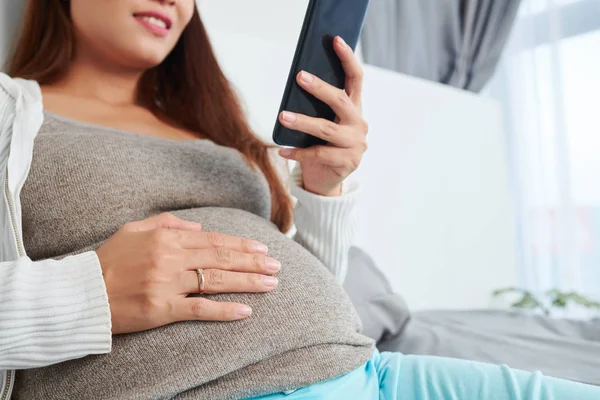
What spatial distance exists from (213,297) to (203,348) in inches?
2.7

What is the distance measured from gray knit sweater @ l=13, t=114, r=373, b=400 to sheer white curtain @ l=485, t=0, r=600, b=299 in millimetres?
1631

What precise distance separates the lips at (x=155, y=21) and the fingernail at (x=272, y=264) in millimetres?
553

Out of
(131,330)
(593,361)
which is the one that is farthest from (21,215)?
(593,361)

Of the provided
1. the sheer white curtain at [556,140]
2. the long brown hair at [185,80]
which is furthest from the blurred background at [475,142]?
the long brown hair at [185,80]

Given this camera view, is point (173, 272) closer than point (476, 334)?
Yes

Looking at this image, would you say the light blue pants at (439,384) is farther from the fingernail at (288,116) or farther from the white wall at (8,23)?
the white wall at (8,23)

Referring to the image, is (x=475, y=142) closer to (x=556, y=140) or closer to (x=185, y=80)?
(x=556, y=140)

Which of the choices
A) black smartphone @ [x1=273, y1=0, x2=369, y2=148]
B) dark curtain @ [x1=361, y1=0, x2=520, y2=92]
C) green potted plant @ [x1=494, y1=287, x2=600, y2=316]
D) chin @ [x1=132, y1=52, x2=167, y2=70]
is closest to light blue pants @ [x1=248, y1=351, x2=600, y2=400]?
black smartphone @ [x1=273, y1=0, x2=369, y2=148]

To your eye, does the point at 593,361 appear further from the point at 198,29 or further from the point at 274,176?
the point at 198,29

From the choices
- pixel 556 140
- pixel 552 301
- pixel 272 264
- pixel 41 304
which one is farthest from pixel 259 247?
pixel 556 140

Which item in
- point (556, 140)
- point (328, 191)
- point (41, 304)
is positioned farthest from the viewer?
point (556, 140)

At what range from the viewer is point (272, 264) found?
2.19ft

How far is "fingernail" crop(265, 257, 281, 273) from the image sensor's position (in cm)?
67

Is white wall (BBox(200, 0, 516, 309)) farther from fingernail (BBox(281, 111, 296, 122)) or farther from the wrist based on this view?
fingernail (BBox(281, 111, 296, 122))
